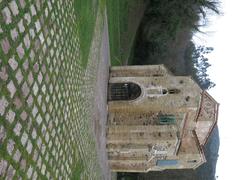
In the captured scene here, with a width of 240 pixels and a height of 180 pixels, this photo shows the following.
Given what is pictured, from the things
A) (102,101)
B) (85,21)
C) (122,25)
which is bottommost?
(102,101)

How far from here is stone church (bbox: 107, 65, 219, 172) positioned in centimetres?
1789

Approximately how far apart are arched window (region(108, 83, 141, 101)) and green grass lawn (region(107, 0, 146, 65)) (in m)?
2.37

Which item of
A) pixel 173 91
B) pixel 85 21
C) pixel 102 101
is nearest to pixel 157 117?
pixel 173 91

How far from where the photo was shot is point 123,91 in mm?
19266

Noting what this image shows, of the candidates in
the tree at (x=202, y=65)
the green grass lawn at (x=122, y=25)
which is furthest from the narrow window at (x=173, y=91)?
the tree at (x=202, y=65)

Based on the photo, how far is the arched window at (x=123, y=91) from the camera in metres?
19.0

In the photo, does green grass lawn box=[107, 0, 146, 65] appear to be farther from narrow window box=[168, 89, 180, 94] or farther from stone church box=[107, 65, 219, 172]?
narrow window box=[168, 89, 180, 94]

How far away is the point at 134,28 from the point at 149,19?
1.50m

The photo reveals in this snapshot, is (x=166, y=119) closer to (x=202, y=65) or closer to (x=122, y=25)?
(x=122, y=25)

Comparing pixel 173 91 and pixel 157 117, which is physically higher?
pixel 173 91

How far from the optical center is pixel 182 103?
17.8 m

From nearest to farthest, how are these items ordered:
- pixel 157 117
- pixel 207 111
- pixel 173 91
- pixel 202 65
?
pixel 207 111, pixel 173 91, pixel 157 117, pixel 202 65

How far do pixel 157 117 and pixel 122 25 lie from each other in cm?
789

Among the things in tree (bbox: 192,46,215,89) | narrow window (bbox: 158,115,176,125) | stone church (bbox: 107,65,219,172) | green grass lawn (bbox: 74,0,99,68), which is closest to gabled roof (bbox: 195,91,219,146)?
stone church (bbox: 107,65,219,172)
